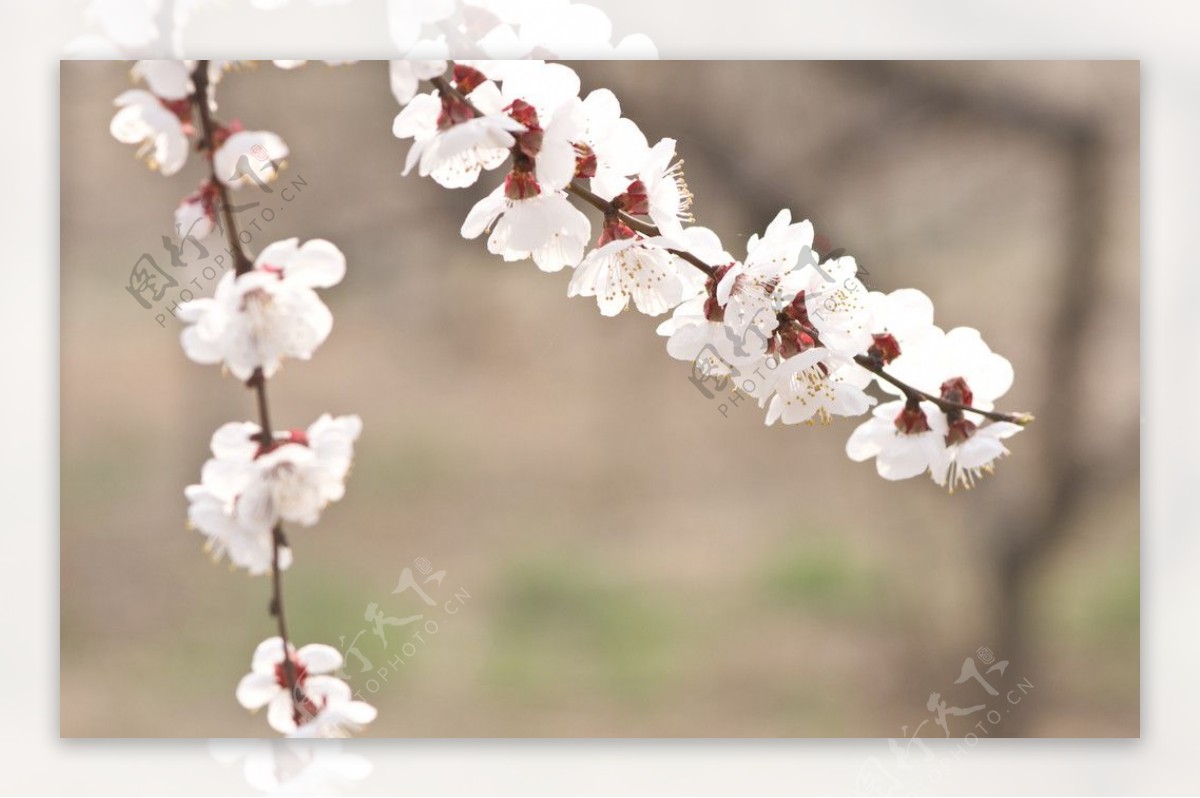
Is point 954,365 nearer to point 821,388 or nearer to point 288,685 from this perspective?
point 821,388

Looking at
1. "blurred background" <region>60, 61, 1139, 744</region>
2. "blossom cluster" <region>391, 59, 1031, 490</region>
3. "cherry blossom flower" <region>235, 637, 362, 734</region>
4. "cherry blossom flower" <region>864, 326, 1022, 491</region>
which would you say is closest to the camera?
"blossom cluster" <region>391, 59, 1031, 490</region>

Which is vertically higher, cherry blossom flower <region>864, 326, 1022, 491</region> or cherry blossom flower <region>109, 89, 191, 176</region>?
cherry blossom flower <region>109, 89, 191, 176</region>

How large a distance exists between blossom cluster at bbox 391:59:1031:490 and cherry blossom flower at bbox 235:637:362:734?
1.81ft

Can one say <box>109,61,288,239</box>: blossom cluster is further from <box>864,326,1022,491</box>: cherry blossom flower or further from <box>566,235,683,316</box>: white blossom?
<box>864,326,1022,491</box>: cherry blossom flower

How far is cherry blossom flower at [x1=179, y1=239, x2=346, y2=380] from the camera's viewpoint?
3.01ft

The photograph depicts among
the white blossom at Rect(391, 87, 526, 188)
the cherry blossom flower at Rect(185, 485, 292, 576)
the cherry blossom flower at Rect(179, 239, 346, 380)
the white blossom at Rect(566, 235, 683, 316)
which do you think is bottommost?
the cherry blossom flower at Rect(185, 485, 292, 576)

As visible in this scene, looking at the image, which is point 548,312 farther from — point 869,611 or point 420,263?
point 869,611

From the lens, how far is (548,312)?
1.56 metres

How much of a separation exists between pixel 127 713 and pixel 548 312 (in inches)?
29.7

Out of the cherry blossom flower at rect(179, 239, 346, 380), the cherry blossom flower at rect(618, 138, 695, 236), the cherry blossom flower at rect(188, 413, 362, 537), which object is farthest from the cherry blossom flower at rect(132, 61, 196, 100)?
the cherry blossom flower at rect(618, 138, 695, 236)

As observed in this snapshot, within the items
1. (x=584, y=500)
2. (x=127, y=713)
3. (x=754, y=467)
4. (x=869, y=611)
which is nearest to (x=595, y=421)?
(x=584, y=500)

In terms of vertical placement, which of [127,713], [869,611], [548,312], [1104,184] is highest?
[1104,184]

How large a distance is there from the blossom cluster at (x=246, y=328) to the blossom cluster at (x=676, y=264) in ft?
0.49

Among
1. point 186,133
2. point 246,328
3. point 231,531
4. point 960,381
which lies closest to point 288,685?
point 231,531
